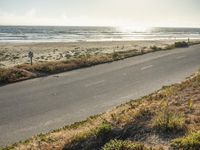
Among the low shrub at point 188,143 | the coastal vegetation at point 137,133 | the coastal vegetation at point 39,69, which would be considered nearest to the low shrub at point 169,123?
the coastal vegetation at point 137,133

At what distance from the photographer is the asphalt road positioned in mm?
13383

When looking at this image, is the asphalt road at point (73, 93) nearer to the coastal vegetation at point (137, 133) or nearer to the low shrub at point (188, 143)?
the coastal vegetation at point (137, 133)

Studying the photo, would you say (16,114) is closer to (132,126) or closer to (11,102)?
(11,102)

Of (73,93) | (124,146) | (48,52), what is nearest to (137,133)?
(124,146)

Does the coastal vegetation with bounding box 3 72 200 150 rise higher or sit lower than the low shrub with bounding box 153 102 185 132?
lower

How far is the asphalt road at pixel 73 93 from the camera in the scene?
13383 mm

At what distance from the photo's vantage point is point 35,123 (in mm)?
13266

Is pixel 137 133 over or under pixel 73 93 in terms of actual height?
over

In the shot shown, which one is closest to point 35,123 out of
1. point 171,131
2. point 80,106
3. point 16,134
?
point 16,134

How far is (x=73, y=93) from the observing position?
18.5 meters

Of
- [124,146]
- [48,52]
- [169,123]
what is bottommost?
[48,52]

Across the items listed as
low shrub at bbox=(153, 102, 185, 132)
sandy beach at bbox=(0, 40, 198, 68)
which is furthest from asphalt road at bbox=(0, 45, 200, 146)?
sandy beach at bbox=(0, 40, 198, 68)

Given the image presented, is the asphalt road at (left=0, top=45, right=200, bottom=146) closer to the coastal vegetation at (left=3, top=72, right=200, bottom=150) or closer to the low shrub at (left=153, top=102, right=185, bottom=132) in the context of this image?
the coastal vegetation at (left=3, top=72, right=200, bottom=150)

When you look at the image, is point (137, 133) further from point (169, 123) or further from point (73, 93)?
point (73, 93)
